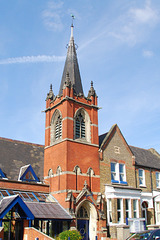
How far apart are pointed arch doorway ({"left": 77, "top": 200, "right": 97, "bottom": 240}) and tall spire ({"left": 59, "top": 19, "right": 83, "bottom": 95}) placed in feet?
36.1

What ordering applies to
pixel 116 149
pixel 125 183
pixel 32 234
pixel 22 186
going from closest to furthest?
pixel 32 234, pixel 22 186, pixel 125 183, pixel 116 149

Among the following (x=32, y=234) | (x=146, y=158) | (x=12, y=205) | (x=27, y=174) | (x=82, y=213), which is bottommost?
(x=32, y=234)

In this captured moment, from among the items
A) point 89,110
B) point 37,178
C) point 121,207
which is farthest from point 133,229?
point 89,110

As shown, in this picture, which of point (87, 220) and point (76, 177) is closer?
point (87, 220)

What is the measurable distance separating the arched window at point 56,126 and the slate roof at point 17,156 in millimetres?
2829

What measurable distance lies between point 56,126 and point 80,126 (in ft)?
8.34

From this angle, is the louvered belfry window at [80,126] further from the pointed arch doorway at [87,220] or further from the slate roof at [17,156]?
the pointed arch doorway at [87,220]

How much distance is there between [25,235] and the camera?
749 inches

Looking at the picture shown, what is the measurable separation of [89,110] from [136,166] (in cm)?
827

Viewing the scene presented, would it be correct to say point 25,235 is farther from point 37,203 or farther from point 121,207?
point 121,207

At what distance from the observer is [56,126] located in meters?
28.5

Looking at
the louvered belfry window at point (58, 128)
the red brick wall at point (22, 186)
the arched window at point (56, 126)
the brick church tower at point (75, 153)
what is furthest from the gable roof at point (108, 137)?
the red brick wall at point (22, 186)

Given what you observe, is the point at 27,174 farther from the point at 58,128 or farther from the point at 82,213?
the point at 82,213

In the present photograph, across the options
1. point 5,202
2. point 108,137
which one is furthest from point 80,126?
point 5,202
